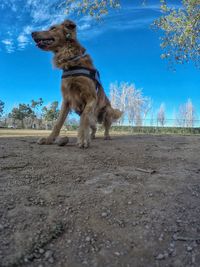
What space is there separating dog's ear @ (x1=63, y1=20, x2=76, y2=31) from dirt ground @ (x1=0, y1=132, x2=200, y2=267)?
99.9 inches

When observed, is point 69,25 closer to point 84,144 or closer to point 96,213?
point 84,144

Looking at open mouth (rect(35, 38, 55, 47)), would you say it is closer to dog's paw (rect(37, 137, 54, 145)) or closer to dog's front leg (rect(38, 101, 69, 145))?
dog's front leg (rect(38, 101, 69, 145))

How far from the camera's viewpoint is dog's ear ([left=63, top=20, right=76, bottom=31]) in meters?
4.49

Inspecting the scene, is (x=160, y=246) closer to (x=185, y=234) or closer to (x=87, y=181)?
(x=185, y=234)

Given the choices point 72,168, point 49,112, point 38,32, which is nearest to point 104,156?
point 72,168

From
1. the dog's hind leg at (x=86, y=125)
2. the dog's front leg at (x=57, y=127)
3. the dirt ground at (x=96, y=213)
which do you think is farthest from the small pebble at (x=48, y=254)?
the dog's front leg at (x=57, y=127)

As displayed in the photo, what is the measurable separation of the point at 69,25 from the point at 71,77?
1.00 meters

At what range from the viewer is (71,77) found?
4289 millimetres

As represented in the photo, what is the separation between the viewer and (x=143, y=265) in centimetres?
148

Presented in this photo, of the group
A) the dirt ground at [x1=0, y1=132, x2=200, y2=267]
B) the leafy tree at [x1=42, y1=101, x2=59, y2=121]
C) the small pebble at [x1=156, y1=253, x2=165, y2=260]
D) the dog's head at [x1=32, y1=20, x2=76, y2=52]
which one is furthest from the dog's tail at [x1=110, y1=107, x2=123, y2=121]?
the leafy tree at [x1=42, y1=101, x2=59, y2=121]

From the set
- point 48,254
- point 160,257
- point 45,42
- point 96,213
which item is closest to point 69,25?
point 45,42

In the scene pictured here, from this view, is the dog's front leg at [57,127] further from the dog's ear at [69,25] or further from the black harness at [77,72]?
the dog's ear at [69,25]

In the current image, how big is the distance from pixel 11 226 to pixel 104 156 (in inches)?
76.8

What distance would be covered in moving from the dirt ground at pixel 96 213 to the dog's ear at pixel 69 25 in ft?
8.33
